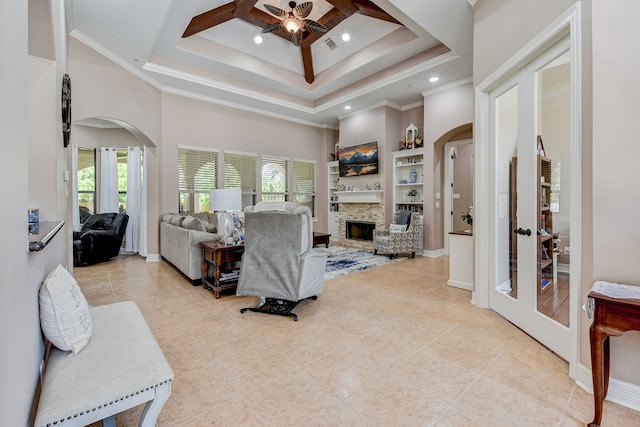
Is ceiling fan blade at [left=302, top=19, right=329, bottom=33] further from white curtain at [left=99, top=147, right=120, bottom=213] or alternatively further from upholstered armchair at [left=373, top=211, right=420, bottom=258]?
white curtain at [left=99, top=147, right=120, bottom=213]

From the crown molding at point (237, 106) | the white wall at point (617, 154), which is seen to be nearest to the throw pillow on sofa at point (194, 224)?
the crown molding at point (237, 106)

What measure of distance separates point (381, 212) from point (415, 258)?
1383 millimetres

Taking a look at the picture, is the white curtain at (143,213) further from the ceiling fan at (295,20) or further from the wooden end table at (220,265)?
the ceiling fan at (295,20)

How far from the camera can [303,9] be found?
429cm

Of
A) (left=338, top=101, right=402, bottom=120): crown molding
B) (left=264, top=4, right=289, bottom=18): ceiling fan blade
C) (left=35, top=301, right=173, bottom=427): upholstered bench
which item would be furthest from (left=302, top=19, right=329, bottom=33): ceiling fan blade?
(left=35, top=301, right=173, bottom=427): upholstered bench

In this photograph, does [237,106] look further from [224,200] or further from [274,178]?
[224,200]

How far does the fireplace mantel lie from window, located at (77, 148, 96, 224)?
595 centimetres

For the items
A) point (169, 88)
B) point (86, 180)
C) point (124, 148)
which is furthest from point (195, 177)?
point (86, 180)

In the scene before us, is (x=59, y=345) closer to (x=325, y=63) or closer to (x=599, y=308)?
(x=599, y=308)

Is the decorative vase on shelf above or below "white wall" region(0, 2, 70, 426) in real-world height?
above

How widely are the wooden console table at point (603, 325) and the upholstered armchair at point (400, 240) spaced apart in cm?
424

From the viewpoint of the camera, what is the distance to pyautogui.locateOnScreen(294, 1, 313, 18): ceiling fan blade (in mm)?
4215

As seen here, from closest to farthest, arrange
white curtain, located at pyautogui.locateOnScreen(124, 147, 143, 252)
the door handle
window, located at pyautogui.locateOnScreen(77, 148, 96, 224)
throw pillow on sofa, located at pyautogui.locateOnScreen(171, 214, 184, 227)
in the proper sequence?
the door handle < throw pillow on sofa, located at pyautogui.locateOnScreen(171, 214, 184, 227) < white curtain, located at pyautogui.locateOnScreen(124, 147, 143, 252) < window, located at pyautogui.locateOnScreen(77, 148, 96, 224)

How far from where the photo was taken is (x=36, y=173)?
2199 millimetres
